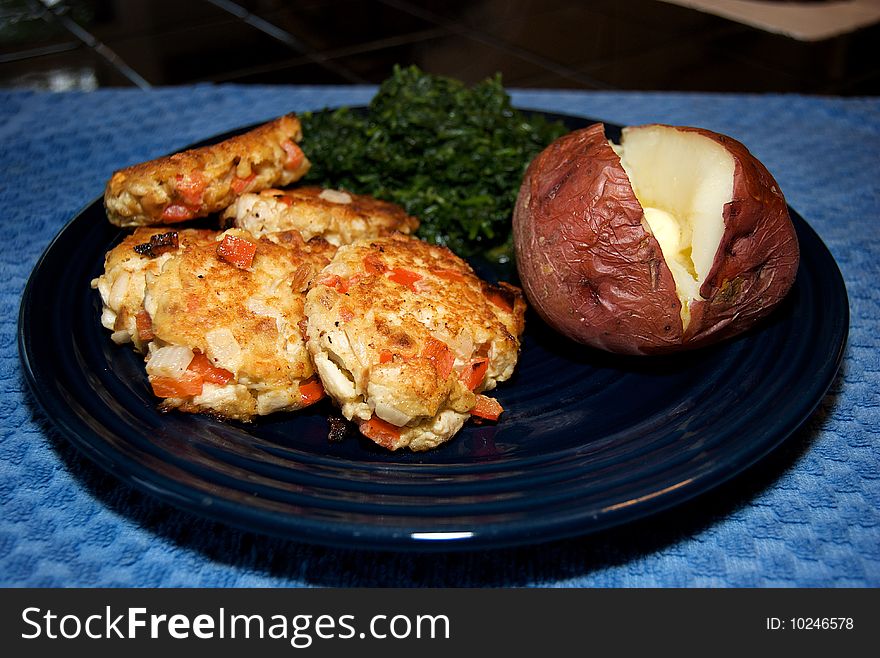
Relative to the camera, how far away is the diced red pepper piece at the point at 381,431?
1763 millimetres

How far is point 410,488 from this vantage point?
161cm

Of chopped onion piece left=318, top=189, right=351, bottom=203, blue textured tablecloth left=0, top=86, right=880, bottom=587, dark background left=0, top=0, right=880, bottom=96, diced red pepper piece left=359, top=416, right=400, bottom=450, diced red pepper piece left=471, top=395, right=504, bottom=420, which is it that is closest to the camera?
blue textured tablecloth left=0, top=86, right=880, bottom=587

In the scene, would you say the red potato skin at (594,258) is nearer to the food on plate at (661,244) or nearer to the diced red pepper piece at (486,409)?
the food on plate at (661,244)

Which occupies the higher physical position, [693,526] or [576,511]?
[576,511]

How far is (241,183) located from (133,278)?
17.8 inches

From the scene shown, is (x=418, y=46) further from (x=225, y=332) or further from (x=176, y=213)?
(x=225, y=332)

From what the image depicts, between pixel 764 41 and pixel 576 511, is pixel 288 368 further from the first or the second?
pixel 764 41

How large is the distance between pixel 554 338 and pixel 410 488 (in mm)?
752

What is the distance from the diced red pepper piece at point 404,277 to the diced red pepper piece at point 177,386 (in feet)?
1.55

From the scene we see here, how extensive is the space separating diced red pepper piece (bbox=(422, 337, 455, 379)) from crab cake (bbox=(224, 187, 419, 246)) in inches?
22.2

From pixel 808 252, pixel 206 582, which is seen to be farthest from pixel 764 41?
pixel 206 582

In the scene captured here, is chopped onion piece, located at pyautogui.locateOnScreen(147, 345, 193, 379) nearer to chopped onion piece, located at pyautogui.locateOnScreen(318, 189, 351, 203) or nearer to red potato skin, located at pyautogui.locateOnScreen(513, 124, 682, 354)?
chopped onion piece, located at pyautogui.locateOnScreen(318, 189, 351, 203)

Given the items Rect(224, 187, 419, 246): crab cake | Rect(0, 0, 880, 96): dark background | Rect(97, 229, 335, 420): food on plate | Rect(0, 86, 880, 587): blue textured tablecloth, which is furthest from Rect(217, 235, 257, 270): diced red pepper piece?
Rect(0, 0, 880, 96): dark background

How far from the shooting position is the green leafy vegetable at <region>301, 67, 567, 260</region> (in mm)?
2621
